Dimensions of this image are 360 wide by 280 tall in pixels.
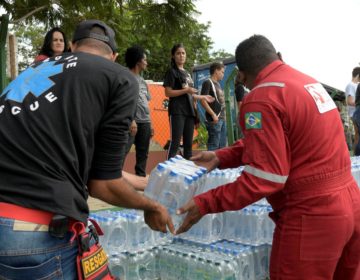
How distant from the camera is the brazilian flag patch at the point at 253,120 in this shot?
108 inches

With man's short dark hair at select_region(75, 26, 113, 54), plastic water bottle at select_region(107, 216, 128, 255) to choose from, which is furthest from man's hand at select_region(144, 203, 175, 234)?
plastic water bottle at select_region(107, 216, 128, 255)

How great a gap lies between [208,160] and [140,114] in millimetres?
3267

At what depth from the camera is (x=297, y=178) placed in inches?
111

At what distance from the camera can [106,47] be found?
2.57 m

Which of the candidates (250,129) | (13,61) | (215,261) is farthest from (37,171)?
(13,61)

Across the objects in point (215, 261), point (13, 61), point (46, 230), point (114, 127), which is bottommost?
point (215, 261)

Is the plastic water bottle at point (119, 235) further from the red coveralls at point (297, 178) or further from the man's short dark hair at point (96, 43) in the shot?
the man's short dark hair at point (96, 43)

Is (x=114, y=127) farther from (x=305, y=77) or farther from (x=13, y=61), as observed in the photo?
(x=13, y=61)

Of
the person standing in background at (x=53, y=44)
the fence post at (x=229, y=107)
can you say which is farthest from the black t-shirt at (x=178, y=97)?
the fence post at (x=229, y=107)

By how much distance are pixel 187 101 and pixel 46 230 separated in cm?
538

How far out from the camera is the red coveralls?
108 inches

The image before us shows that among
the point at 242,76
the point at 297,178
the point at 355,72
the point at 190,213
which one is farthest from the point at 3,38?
the point at 355,72

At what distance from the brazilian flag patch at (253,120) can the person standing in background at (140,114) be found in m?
3.71

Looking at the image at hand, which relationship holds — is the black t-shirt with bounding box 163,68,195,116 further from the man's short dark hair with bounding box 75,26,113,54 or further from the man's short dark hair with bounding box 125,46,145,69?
the man's short dark hair with bounding box 75,26,113,54
